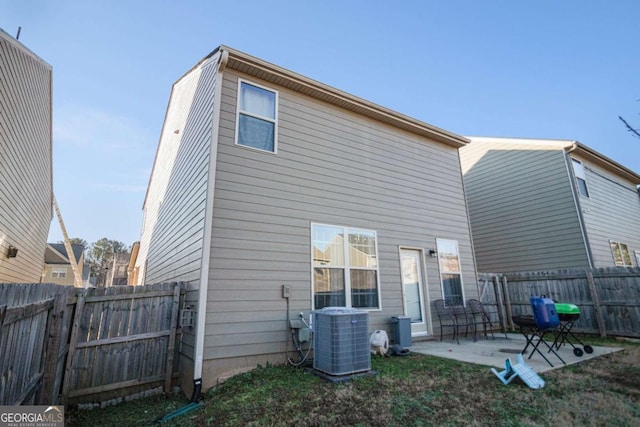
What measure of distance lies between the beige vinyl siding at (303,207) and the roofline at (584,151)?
434 centimetres

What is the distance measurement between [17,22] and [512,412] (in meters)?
12.1

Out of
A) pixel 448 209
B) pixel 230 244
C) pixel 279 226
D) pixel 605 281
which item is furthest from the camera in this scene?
pixel 448 209

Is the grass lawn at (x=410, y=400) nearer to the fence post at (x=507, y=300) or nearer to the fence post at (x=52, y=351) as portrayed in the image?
the fence post at (x=52, y=351)

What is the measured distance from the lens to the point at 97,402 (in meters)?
3.94

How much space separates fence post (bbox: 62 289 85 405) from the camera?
3.72 meters

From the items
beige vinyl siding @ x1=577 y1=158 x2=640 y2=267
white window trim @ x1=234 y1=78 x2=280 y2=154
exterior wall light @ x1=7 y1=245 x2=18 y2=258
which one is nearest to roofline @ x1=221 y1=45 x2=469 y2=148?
white window trim @ x1=234 y1=78 x2=280 y2=154

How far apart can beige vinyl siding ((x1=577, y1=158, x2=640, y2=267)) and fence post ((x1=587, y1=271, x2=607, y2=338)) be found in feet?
7.29

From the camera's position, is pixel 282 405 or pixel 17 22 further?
pixel 17 22

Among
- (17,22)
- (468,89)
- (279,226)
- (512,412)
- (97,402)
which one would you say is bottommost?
(97,402)

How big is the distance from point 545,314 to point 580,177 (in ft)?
27.0

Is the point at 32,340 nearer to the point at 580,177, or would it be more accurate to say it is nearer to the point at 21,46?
the point at 21,46

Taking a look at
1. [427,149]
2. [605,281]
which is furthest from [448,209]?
[605,281]

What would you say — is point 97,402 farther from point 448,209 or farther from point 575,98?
point 575,98

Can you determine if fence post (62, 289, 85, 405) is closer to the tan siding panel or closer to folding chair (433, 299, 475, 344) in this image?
the tan siding panel
